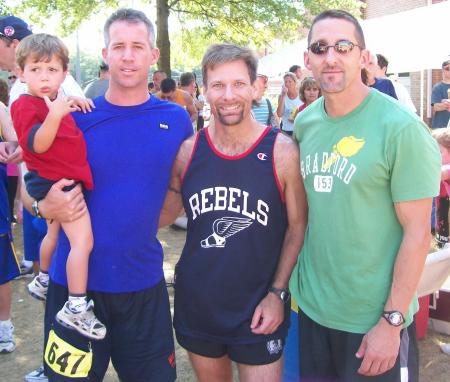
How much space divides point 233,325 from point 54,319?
0.92 metres

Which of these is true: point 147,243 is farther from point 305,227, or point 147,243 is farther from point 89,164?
point 305,227

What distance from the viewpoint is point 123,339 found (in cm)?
262

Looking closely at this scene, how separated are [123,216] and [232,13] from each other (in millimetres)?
14514

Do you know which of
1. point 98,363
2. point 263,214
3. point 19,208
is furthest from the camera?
point 19,208

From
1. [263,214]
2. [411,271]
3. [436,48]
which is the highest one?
[436,48]

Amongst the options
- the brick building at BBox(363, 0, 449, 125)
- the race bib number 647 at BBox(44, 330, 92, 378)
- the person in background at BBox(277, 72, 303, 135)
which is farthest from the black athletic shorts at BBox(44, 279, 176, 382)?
the brick building at BBox(363, 0, 449, 125)

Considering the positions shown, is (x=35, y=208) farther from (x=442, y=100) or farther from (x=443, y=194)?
(x=442, y=100)

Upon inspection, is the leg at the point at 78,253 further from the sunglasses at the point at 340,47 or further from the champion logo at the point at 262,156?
the sunglasses at the point at 340,47

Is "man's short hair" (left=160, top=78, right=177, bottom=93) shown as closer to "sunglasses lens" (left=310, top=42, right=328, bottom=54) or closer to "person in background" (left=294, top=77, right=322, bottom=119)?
"person in background" (left=294, top=77, right=322, bottom=119)

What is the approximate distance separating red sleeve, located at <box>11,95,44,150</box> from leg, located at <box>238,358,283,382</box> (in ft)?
5.04

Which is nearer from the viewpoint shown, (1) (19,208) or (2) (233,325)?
(2) (233,325)

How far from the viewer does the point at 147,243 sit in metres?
2.57

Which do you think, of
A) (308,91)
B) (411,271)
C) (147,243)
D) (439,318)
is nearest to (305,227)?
(411,271)

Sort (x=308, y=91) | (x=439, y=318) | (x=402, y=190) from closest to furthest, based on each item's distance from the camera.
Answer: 1. (x=402, y=190)
2. (x=439, y=318)
3. (x=308, y=91)
